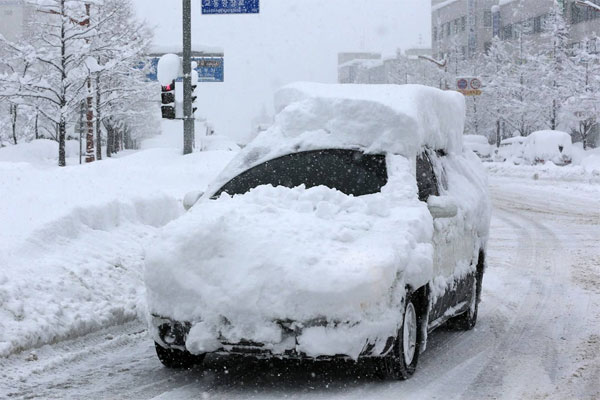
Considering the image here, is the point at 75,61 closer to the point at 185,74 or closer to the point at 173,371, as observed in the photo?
the point at 185,74

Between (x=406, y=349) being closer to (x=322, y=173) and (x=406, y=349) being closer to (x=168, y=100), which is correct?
(x=322, y=173)

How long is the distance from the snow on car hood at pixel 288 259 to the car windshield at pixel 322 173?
17.7 inches

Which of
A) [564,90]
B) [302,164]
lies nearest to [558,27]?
[564,90]

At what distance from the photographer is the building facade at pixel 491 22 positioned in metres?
70.9

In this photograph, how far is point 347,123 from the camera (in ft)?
23.4

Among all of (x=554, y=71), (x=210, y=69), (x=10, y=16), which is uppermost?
(x=10, y=16)

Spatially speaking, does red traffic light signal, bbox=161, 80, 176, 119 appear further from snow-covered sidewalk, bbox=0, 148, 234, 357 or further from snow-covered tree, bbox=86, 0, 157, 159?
snow-covered tree, bbox=86, 0, 157, 159

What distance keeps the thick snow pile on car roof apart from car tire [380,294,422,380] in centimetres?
145

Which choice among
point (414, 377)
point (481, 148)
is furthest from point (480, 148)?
point (414, 377)

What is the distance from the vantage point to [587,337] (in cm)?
771

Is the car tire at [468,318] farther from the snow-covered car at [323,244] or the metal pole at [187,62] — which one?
the metal pole at [187,62]

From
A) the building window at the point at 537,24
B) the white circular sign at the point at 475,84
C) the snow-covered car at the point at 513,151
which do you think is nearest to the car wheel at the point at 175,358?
the snow-covered car at the point at 513,151

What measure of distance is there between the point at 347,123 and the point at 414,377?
7.03 feet

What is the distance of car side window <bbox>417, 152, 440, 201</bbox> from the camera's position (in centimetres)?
689
